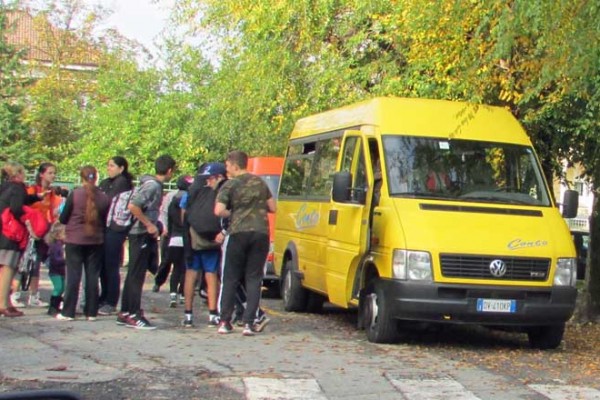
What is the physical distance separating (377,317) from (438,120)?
2.36m

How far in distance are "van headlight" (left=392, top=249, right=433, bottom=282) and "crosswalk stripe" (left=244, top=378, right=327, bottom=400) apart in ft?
7.48

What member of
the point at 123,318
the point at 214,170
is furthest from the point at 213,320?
the point at 214,170

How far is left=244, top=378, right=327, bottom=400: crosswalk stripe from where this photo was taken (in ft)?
24.1

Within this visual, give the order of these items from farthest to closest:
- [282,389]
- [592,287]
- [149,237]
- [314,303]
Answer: [592,287], [314,303], [149,237], [282,389]

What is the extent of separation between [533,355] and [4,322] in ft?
18.4

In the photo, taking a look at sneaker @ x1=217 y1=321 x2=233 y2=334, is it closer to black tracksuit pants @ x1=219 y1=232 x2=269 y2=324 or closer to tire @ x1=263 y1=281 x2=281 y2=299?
black tracksuit pants @ x1=219 y1=232 x2=269 y2=324

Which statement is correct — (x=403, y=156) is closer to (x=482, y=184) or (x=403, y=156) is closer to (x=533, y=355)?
(x=482, y=184)

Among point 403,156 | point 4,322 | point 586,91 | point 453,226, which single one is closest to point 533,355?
point 453,226

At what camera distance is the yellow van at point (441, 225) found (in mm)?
10016

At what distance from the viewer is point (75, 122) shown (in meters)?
44.1

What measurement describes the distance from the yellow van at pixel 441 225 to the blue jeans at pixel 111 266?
2.43 m

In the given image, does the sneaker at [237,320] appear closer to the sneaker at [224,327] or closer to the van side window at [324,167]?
the sneaker at [224,327]

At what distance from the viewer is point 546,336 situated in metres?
10.8

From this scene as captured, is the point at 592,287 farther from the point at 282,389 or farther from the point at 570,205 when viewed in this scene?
the point at 282,389
